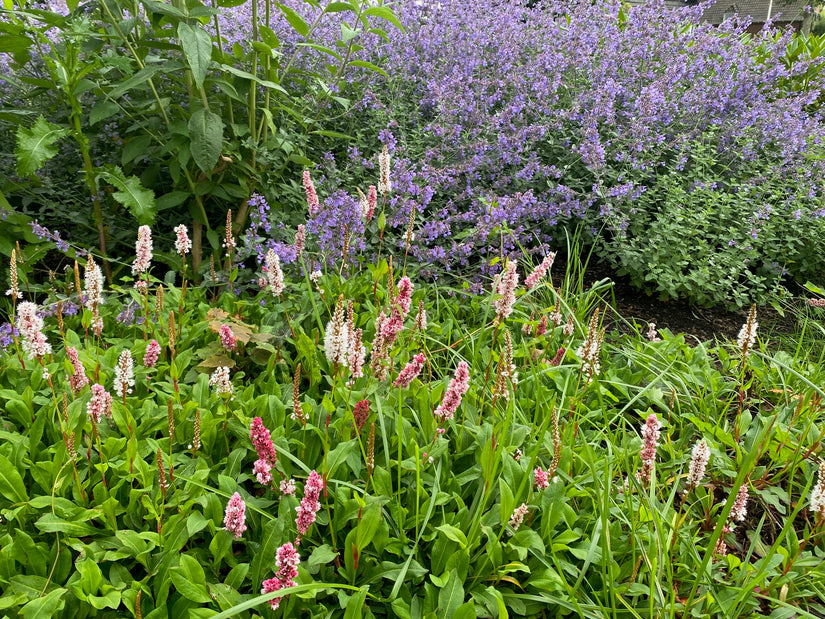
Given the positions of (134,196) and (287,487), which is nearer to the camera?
(287,487)

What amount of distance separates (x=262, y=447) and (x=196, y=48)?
163cm

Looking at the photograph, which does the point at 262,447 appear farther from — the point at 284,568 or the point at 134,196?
the point at 134,196

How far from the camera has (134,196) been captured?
2.51 m

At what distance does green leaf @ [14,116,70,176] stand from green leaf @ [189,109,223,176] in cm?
47

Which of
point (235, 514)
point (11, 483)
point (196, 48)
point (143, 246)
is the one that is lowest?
point (11, 483)

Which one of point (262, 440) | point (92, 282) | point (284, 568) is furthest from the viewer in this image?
point (92, 282)

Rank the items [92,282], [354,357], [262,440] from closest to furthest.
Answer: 1. [262,440]
2. [354,357]
3. [92,282]

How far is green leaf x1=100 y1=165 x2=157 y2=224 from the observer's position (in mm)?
2475

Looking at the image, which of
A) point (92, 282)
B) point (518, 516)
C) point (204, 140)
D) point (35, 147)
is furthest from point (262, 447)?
point (35, 147)

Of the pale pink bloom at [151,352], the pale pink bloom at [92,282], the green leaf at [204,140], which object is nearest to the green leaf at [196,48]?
the green leaf at [204,140]

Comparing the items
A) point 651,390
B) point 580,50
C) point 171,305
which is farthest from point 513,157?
point 171,305

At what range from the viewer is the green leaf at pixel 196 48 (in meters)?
2.20

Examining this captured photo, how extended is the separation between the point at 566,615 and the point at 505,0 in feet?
19.3

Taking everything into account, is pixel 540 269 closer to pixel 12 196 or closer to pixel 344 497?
pixel 344 497
